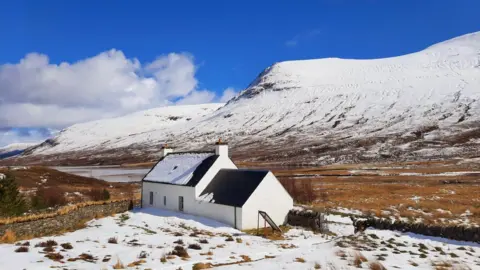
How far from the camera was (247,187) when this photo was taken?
32.9 m

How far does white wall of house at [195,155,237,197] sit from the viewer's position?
35406mm

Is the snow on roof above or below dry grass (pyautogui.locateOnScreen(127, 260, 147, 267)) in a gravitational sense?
above

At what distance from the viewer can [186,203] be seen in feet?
119

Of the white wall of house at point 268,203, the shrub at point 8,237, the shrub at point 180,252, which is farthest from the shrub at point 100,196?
the shrub at point 180,252

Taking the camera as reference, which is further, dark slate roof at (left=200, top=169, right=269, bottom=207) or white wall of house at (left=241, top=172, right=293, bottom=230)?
dark slate roof at (left=200, top=169, right=269, bottom=207)

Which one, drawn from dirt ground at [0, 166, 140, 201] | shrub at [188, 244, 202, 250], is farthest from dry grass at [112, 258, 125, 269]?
dirt ground at [0, 166, 140, 201]

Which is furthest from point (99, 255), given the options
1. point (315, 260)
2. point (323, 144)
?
point (323, 144)

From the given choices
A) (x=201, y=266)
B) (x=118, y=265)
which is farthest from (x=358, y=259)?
(x=118, y=265)

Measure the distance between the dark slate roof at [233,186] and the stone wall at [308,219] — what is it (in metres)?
4.27

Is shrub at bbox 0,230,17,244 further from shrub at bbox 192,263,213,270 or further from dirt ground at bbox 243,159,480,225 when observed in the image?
dirt ground at bbox 243,159,480,225

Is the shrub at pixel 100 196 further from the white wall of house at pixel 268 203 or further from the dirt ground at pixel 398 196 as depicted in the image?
the white wall of house at pixel 268 203

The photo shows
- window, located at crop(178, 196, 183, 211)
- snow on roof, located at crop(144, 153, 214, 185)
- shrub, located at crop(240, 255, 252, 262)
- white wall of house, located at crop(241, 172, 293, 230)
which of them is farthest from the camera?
snow on roof, located at crop(144, 153, 214, 185)

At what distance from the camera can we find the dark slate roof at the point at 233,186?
3225 cm

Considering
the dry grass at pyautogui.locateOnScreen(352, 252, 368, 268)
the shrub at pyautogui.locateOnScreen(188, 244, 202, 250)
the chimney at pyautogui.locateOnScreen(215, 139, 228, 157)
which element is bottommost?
the shrub at pyautogui.locateOnScreen(188, 244, 202, 250)
